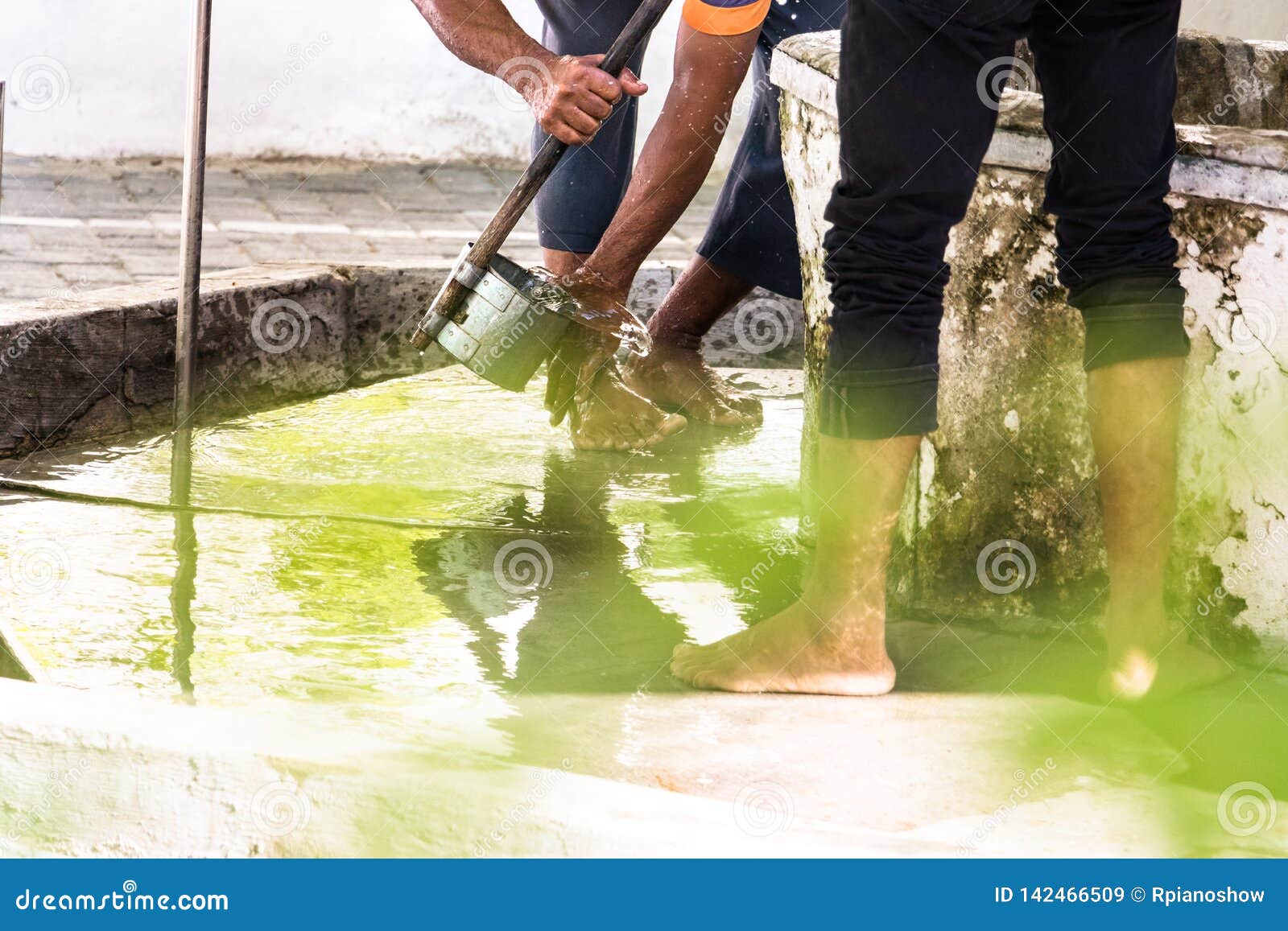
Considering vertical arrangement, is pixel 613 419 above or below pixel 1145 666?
above

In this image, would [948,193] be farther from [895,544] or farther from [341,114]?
[341,114]

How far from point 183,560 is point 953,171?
1.37 metres

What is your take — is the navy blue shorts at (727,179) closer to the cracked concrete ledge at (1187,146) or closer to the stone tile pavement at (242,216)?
the cracked concrete ledge at (1187,146)

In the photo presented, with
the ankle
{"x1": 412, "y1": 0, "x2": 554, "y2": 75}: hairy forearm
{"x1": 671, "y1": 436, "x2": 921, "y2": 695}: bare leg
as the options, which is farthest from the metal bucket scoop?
{"x1": 671, "y1": 436, "x2": 921, "y2": 695}: bare leg

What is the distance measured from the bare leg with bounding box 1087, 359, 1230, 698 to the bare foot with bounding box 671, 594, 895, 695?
0.31m

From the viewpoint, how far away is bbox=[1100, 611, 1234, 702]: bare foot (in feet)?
6.37

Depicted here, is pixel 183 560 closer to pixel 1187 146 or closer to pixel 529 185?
pixel 529 185

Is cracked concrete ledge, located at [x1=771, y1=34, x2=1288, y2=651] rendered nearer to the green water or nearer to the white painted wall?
the green water

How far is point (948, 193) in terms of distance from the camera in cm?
183

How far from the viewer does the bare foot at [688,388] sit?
3.45 m

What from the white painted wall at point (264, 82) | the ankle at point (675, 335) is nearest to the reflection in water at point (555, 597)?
the ankle at point (675, 335)

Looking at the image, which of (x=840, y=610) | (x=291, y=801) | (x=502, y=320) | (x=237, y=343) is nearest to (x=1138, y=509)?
(x=840, y=610)

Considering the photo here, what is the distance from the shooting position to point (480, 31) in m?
2.83

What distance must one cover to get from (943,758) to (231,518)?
4.69ft
